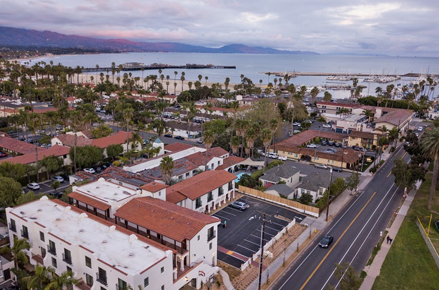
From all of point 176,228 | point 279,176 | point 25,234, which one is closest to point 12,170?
point 25,234

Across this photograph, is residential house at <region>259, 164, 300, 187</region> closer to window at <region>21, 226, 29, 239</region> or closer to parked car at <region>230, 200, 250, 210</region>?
parked car at <region>230, 200, 250, 210</region>

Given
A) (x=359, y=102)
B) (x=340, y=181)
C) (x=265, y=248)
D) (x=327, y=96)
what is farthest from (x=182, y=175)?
(x=359, y=102)

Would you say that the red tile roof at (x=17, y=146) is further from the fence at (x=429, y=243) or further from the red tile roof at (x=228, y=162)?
the fence at (x=429, y=243)

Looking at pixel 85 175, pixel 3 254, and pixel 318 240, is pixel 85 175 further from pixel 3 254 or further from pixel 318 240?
pixel 318 240

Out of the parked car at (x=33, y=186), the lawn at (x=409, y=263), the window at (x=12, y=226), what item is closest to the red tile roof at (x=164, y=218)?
the window at (x=12, y=226)

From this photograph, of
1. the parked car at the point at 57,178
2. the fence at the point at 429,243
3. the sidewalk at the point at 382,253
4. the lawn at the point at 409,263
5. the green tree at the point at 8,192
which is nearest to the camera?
the lawn at the point at 409,263

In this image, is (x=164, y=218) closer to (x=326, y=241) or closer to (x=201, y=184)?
(x=201, y=184)
